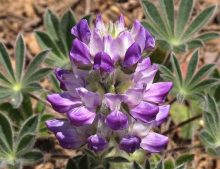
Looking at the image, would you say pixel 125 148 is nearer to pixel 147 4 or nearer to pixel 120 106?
pixel 120 106

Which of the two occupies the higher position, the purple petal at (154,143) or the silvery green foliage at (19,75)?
the silvery green foliage at (19,75)

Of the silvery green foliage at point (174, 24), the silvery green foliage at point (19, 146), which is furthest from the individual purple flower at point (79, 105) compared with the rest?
the silvery green foliage at point (174, 24)

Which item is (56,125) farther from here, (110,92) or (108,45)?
(108,45)

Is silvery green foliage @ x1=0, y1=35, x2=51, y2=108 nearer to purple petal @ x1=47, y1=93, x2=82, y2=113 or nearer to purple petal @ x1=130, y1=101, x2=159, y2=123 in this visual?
purple petal @ x1=47, y1=93, x2=82, y2=113

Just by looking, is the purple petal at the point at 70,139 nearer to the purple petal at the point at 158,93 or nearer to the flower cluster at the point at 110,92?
the flower cluster at the point at 110,92

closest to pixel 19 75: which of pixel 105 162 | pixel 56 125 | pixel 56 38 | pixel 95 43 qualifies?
pixel 56 38
